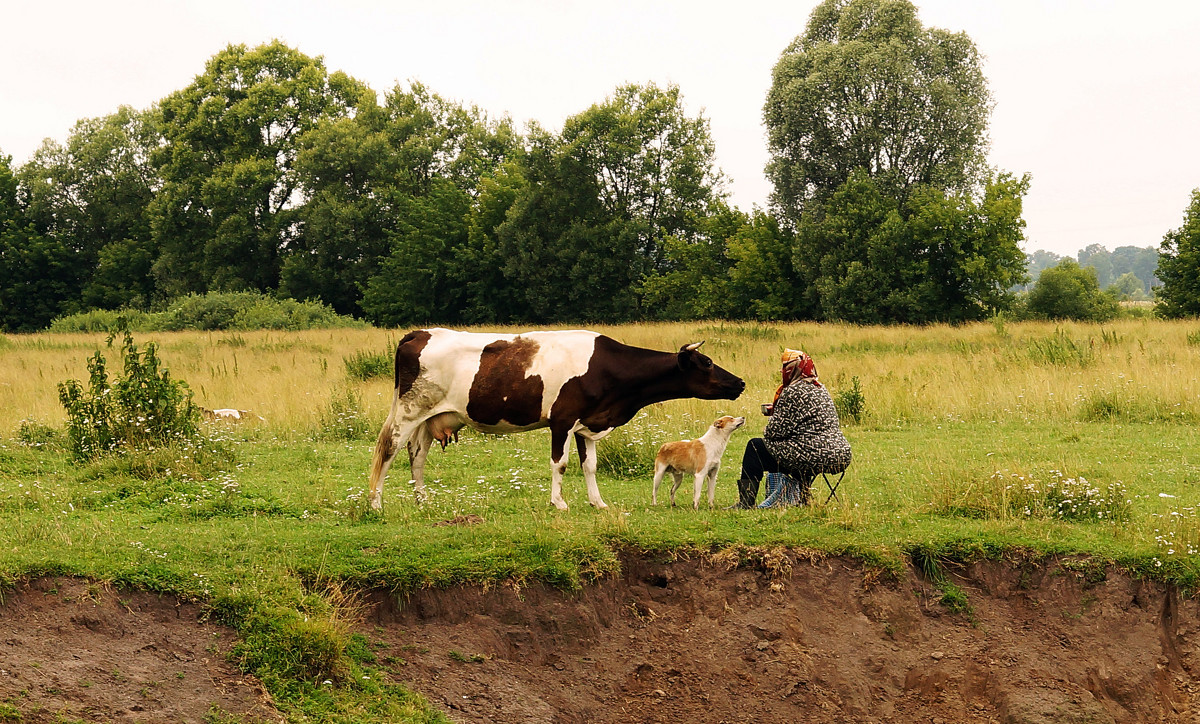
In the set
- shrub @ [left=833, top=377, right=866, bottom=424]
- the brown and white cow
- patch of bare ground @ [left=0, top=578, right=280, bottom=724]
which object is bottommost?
patch of bare ground @ [left=0, top=578, right=280, bottom=724]

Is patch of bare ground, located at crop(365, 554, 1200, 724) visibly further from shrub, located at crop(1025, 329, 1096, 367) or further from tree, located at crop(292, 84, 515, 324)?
tree, located at crop(292, 84, 515, 324)

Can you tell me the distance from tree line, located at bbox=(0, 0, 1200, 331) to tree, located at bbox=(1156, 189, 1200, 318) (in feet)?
21.1

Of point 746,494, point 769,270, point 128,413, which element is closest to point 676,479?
point 746,494

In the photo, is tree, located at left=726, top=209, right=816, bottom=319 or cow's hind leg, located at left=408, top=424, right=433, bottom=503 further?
tree, located at left=726, top=209, right=816, bottom=319

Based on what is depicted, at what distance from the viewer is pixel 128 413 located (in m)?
12.9

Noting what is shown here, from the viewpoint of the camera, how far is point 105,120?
65000mm

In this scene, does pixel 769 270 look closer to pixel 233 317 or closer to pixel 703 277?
pixel 703 277

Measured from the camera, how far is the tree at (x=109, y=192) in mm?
63438

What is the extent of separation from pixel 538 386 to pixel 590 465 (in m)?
0.93

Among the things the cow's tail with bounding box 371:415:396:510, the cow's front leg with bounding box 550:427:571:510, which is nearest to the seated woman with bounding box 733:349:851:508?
the cow's front leg with bounding box 550:427:571:510

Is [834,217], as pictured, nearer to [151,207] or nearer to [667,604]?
[667,604]

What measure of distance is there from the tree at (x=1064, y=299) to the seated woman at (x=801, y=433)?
34.8 meters

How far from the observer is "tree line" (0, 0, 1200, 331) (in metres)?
41.4

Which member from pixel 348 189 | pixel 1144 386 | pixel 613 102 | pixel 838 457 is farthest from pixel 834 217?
pixel 838 457
